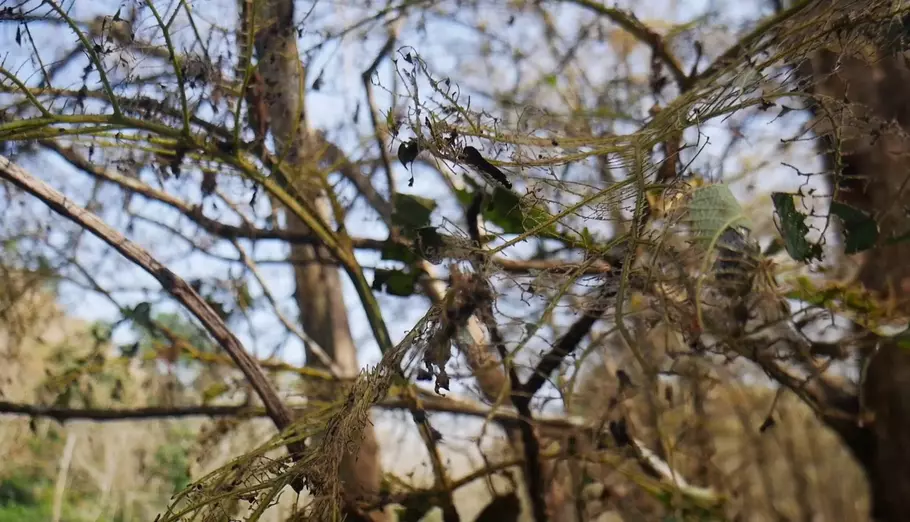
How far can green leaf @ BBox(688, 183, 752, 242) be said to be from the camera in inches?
16.6

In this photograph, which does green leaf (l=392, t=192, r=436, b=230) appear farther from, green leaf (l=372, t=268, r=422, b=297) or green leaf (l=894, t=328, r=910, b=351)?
green leaf (l=894, t=328, r=910, b=351)

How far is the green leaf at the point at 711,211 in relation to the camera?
422 mm

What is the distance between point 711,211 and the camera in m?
0.43

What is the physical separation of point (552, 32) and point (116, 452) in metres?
0.84

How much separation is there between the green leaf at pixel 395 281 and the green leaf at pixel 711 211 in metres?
0.23

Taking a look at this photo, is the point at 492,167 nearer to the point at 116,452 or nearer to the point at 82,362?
the point at 82,362

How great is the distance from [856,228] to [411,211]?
30 centimetres

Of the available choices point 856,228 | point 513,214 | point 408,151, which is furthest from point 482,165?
point 856,228

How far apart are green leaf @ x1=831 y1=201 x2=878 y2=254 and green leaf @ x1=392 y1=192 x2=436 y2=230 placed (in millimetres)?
274

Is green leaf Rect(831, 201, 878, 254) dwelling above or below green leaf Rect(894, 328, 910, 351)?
above

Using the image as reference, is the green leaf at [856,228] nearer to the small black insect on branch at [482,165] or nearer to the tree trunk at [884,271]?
the tree trunk at [884,271]

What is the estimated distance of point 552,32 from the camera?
3.42 feet

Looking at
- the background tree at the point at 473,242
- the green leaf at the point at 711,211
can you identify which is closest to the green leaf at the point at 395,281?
the background tree at the point at 473,242

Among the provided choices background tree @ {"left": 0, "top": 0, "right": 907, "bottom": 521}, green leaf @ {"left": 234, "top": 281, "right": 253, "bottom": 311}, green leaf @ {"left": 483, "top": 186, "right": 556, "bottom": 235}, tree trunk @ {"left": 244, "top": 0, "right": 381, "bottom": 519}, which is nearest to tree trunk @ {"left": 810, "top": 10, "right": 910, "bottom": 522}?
background tree @ {"left": 0, "top": 0, "right": 907, "bottom": 521}
